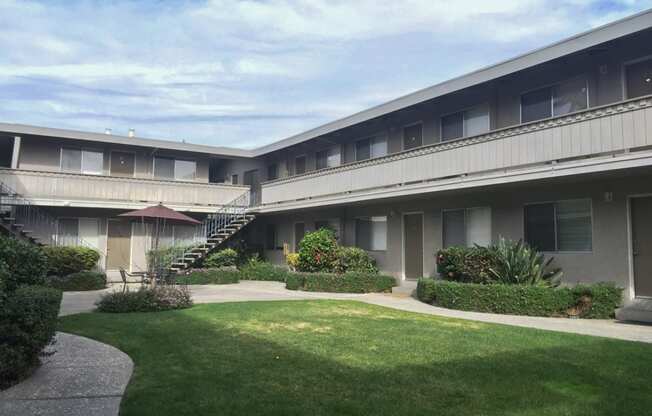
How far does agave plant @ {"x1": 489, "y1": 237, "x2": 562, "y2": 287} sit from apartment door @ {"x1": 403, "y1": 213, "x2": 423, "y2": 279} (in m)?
4.31

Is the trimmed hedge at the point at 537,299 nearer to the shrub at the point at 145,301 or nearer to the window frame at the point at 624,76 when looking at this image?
the window frame at the point at 624,76

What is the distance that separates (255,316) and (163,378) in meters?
4.85

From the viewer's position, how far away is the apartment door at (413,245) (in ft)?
60.0

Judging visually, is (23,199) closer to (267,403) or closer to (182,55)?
(182,55)

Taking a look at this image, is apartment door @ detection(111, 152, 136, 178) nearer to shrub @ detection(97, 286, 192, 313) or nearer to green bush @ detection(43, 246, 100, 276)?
green bush @ detection(43, 246, 100, 276)

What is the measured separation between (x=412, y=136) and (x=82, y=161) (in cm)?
1477

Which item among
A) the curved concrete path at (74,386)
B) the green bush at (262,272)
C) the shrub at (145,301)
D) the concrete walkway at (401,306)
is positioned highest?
the green bush at (262,272)

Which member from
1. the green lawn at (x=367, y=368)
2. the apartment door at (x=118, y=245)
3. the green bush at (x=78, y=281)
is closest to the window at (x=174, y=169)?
the apartment door at (x=118, y=245)

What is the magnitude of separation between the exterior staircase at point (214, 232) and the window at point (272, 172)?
2527mm

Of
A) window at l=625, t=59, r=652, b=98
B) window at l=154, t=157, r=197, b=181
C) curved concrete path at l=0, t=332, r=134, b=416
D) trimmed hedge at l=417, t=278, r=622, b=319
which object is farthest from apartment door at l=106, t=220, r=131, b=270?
window at l=625, t=59, r=652, b=98

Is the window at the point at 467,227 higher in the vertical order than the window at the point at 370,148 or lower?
lower

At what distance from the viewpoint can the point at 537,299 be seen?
40.9 ft

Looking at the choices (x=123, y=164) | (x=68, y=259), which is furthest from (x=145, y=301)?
(x=123, y=164)

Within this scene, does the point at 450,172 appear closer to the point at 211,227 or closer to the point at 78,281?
the point at 211,227
